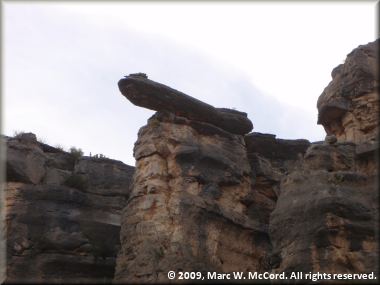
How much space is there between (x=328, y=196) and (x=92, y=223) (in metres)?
10.6

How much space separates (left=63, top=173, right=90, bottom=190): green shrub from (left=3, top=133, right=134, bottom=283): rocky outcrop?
0.08 meters

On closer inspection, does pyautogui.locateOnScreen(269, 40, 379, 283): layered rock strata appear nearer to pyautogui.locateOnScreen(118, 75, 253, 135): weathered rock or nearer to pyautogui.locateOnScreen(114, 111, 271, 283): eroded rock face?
pyautogui.locateOnScreen(114, 111, 271, 283): eroded rock face

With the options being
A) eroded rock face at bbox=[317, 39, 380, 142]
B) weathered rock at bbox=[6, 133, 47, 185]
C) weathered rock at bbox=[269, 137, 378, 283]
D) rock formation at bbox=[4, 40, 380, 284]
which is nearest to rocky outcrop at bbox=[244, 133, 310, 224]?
rock formation at bbox=[4, 40, 380, 284]

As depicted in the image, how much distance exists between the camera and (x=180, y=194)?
18.3m

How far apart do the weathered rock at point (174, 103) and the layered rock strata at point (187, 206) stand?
0.12 meters

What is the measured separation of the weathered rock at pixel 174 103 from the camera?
19.8 meters

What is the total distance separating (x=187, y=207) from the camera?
18078 millimetres

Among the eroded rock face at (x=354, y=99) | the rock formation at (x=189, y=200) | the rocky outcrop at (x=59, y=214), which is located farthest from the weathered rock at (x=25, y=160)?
the eroded rock face at (x=354, y=99)

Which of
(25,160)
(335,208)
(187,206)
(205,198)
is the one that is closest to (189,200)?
(187,206)

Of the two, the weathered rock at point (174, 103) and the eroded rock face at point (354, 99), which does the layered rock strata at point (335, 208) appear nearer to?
the eroded rock face at point (354, 99)

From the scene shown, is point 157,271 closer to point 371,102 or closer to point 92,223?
Result: point 92,223

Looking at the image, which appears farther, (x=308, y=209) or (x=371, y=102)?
(x=371, y=102)

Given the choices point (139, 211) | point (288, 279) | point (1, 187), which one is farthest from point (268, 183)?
point (1, 187)

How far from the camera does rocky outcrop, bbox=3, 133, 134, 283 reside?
19656 mm
